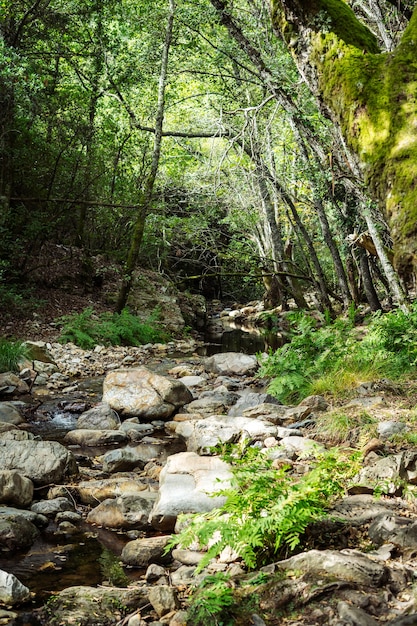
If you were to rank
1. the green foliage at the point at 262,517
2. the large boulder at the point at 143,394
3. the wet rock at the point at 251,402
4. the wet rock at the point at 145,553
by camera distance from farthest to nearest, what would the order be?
the large boulder at the point at 143,394, the wet rock at the point at 251,402, the wet rock at the point at 145,553, the green foliage at the point at 262,517

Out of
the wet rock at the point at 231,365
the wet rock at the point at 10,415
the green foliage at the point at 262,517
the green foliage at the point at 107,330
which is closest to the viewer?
the green foliage at the point at 262,517

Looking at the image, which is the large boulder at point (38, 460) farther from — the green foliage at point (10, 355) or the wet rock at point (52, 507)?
the green foliage at point (10, 355)

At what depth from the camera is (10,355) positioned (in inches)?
390

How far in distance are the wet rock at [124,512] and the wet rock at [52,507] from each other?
0.82 ft

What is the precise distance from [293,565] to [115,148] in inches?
590

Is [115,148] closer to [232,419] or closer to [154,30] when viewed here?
[154,30]

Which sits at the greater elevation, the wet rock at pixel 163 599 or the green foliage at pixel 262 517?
the green foliage at pixel 262 517

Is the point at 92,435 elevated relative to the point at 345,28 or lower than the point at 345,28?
lower

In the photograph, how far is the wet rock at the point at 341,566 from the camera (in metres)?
2.74

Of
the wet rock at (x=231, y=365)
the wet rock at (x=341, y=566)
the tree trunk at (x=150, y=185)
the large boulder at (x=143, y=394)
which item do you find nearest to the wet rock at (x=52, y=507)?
the wet rock at (x=341, y=566)

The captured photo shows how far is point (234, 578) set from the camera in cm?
305

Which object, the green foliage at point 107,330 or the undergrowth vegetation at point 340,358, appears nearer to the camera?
the undergrowth vegetation at point 340,358

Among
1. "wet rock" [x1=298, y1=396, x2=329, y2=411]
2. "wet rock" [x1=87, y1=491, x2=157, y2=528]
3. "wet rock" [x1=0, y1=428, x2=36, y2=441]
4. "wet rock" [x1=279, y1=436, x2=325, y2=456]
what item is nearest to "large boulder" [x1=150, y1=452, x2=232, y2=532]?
"wet rock" [x1=87, y1=491, x2=157, y2=528]

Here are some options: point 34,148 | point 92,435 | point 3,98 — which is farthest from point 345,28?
point 34,148
